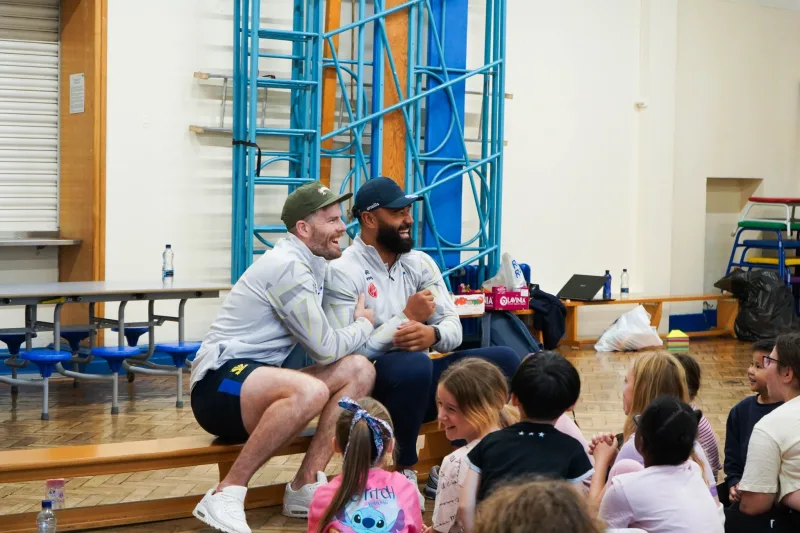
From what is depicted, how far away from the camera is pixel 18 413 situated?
5.37 m

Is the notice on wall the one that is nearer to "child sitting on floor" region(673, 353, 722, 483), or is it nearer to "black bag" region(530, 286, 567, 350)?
"black bag" region(530, 286, 567, 350)

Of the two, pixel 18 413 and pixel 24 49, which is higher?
pixel 24 49

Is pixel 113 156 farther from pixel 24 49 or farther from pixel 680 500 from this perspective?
pixel 680 500

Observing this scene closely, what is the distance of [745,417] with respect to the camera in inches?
120

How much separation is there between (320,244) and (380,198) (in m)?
0.42

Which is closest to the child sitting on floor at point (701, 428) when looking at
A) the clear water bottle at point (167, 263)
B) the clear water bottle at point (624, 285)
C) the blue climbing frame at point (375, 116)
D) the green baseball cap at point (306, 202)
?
the green baseball cap at point (306, 202)

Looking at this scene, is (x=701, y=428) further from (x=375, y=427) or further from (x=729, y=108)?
(x=729, y=108)

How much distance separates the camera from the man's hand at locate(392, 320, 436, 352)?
359 cm

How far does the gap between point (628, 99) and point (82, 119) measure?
16.1ft

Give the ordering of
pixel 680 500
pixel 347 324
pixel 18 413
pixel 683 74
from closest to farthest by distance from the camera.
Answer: pixel 680 500
pixel 347 324
pixel 18 413
pixel 683 74

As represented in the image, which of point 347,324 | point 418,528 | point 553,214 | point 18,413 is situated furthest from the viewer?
point 553,214

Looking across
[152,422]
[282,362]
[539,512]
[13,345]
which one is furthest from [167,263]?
[539,512]

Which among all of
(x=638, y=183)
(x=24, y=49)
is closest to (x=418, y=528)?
(x=24, y=49)

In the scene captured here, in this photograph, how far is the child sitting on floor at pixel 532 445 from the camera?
7.70 feet
